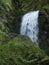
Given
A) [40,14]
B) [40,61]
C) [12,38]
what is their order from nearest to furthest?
[40,61]
[12,38]
[40,14]

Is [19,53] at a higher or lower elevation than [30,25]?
lower

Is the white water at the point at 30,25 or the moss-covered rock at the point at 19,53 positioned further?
the white water at the point at 30,25

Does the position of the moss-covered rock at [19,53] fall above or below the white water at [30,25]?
below

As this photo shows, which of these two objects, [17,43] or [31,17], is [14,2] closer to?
[31,17]

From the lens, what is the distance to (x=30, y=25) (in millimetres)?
16453

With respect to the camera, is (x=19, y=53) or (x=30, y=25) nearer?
(x=19, y=53)

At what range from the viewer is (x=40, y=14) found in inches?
628

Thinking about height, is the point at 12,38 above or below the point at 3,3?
below

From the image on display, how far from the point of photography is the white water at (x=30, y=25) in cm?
1589

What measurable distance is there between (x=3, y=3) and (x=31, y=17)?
2.46 meters

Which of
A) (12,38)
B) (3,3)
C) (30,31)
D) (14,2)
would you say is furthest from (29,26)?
(12,38)

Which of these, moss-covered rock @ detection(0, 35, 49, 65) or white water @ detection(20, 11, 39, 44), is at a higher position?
white water @ detection(20, 11, 39, 44)

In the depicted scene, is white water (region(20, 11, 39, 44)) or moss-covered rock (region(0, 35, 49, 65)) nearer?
moss-covered rock (region(0, 35, 49, 65))

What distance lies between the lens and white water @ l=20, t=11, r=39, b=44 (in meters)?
15.9
